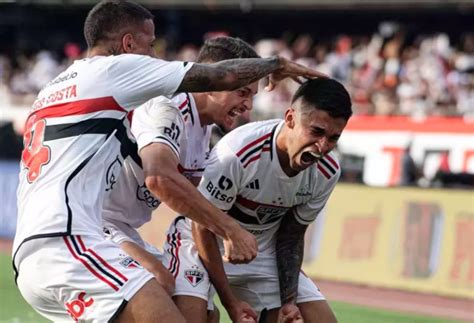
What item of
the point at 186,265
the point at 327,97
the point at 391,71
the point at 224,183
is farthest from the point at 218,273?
the point at 391,71

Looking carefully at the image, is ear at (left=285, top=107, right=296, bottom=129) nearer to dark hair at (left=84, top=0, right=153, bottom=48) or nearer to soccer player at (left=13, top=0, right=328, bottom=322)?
soccer player at (left=13, top=0, right=328, bottom=322)

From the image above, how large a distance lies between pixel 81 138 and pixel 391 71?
17.5 metres

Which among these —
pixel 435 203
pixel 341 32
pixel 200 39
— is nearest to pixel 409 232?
pixel 435 203

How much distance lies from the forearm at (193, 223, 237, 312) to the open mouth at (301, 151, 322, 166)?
2.41ft

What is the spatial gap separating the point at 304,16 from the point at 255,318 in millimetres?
23245

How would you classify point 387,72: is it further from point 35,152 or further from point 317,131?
point 35,152

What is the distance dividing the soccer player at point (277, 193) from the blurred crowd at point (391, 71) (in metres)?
14.0

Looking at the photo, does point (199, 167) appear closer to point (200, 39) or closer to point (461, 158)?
point (461, 158)

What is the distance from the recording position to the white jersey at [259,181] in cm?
706

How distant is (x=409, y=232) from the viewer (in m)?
15.5

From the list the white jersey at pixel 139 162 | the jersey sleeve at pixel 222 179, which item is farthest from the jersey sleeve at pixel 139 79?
the jersey sleeve at pixel 222 179

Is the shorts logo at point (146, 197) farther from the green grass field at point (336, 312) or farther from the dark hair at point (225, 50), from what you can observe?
the green grass field at point (336, 312)

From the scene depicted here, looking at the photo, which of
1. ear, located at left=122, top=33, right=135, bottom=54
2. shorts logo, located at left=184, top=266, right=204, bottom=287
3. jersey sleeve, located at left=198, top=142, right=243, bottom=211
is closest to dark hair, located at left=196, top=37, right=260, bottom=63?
jersey sleeve, located at left=198, top=142, right=243, bottom=211

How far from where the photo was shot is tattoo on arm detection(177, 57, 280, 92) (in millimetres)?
6234
